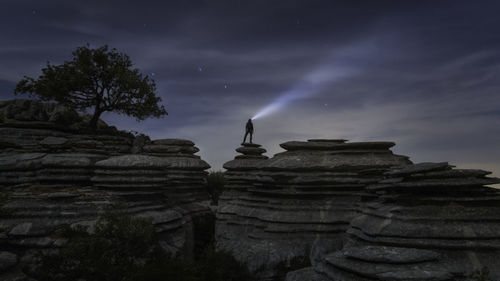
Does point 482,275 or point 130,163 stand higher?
point 130,163

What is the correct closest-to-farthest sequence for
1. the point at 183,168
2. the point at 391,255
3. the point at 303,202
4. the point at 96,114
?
the point at 391,255 < the point at 303,202 < the point at 183,168 < the point at 96,114

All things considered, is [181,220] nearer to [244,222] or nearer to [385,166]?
[244,222]

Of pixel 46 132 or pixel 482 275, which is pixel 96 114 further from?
pixel 482 275

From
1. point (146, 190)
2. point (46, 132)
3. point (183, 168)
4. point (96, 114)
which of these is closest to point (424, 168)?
point (146, 190)

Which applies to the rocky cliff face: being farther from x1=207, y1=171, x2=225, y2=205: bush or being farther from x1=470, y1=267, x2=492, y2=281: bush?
x1=207, y1=171, x2=225, y2=205: bush

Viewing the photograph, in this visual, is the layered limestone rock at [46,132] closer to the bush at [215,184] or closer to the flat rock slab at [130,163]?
the flat rock slab at [130,163]

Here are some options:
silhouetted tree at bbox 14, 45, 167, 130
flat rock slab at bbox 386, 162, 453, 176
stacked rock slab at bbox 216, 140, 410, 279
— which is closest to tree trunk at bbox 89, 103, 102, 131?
silhouetted tree at bbox 14, 45, 167, 130

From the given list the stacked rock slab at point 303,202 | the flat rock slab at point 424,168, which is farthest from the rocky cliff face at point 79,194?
the flat rock slab at point 424,168

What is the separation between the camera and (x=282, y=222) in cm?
1331

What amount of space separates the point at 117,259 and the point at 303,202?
24.0 ft

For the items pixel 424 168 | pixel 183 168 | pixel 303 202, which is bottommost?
pixel 303 202

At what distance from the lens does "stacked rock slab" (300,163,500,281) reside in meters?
7.14

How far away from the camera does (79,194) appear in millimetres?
13008

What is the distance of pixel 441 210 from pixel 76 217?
1154 centimetres
